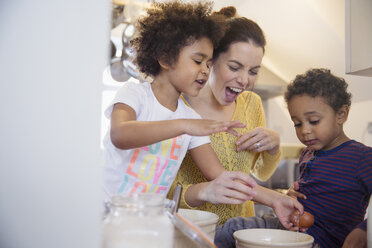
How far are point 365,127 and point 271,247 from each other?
1.37 feet

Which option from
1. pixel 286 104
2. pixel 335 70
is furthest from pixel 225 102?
pixel 335 70

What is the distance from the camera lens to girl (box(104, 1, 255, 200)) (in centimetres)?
49

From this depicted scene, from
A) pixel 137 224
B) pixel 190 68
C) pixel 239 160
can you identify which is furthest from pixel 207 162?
pixel 137 224

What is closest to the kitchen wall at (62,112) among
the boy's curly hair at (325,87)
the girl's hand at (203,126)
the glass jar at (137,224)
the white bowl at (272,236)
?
the glass jar at (137,224)

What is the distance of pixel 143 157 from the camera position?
52 cm

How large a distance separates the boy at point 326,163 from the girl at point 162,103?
0.21 meters

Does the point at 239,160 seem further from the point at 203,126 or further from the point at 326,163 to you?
the point at 203,126

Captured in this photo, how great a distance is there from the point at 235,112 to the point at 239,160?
0.11 m

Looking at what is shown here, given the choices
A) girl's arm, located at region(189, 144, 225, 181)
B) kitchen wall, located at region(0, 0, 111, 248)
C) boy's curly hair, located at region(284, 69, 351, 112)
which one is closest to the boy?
boy's curly hair, located at region(284, 69, 351, 112)

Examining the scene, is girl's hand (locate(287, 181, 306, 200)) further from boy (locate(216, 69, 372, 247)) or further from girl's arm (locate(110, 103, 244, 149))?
girl's arm (locate(110, 103, 244, 149))

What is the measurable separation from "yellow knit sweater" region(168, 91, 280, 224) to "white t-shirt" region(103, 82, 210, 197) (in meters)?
0.12

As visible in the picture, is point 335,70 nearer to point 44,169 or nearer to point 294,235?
point 294,235

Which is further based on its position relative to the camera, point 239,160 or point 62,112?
point 239,160

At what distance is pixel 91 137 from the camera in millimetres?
333
